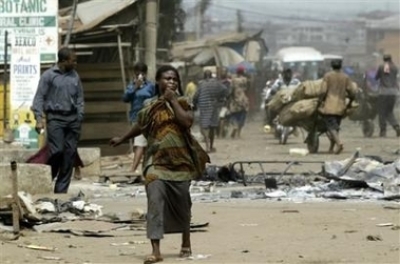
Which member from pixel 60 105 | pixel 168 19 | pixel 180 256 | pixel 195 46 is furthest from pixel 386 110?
pixel 195 46

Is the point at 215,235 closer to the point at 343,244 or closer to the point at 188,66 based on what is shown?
the point at 343,244

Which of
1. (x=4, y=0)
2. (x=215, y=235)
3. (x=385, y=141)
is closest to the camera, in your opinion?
(x=215, y=235)

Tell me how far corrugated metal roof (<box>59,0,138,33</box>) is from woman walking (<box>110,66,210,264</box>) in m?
11.6

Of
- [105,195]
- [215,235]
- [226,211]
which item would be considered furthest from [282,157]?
[215,235]

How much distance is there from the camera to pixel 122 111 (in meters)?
20.4

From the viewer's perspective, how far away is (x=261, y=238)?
9.33 m

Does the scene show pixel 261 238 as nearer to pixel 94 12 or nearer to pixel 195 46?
pixel 94 12

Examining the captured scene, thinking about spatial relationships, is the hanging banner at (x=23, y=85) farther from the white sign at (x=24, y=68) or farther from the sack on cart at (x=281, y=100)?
the sack on cart at (x=281, y=100)

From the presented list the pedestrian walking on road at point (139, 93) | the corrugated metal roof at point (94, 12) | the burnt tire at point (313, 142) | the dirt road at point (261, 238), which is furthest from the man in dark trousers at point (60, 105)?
the burnt tire at point (313, 142)

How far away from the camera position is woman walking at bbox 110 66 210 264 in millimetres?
8352

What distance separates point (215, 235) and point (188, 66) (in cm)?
3172

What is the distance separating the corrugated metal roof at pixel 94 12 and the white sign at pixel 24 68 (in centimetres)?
301

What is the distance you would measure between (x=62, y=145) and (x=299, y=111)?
865cm

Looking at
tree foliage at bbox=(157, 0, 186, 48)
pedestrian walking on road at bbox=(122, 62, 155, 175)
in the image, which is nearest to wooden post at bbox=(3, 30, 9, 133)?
pedestrian walking on road at bbox=(122, 62, 155, 175)
